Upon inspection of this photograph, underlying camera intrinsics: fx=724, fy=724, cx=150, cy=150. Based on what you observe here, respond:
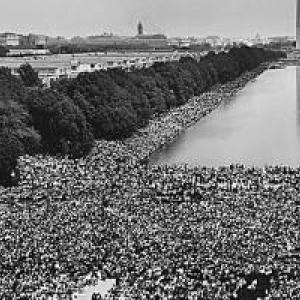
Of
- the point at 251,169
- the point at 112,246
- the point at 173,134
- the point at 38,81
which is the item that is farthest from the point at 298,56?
the point at 112,246

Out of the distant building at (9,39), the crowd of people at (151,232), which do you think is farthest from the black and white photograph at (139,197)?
the distant building at (9,39)

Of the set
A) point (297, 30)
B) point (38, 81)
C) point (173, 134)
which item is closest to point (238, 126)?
point (173, 134)

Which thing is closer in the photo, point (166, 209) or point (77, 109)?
point (166, 209)

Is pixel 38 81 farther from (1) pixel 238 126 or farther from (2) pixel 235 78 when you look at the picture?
(2) pixel 235 78

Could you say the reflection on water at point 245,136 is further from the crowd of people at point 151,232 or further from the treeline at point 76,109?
the crowd of people at point 151,232

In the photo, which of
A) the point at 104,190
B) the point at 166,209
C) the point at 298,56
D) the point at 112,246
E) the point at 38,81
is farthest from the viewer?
the point at 298,56

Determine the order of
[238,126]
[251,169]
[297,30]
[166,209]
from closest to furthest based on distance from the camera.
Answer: [166,209] < [251,169] < [238,126] < [297,30]

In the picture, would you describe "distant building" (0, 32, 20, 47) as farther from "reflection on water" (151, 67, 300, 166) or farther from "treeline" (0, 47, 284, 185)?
"treeline" (0, 47, 284, 185)

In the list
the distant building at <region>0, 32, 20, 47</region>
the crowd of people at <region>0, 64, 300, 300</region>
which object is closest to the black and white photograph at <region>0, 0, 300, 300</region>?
the crowd of people at <region>0, 64, 300, 300</region>
